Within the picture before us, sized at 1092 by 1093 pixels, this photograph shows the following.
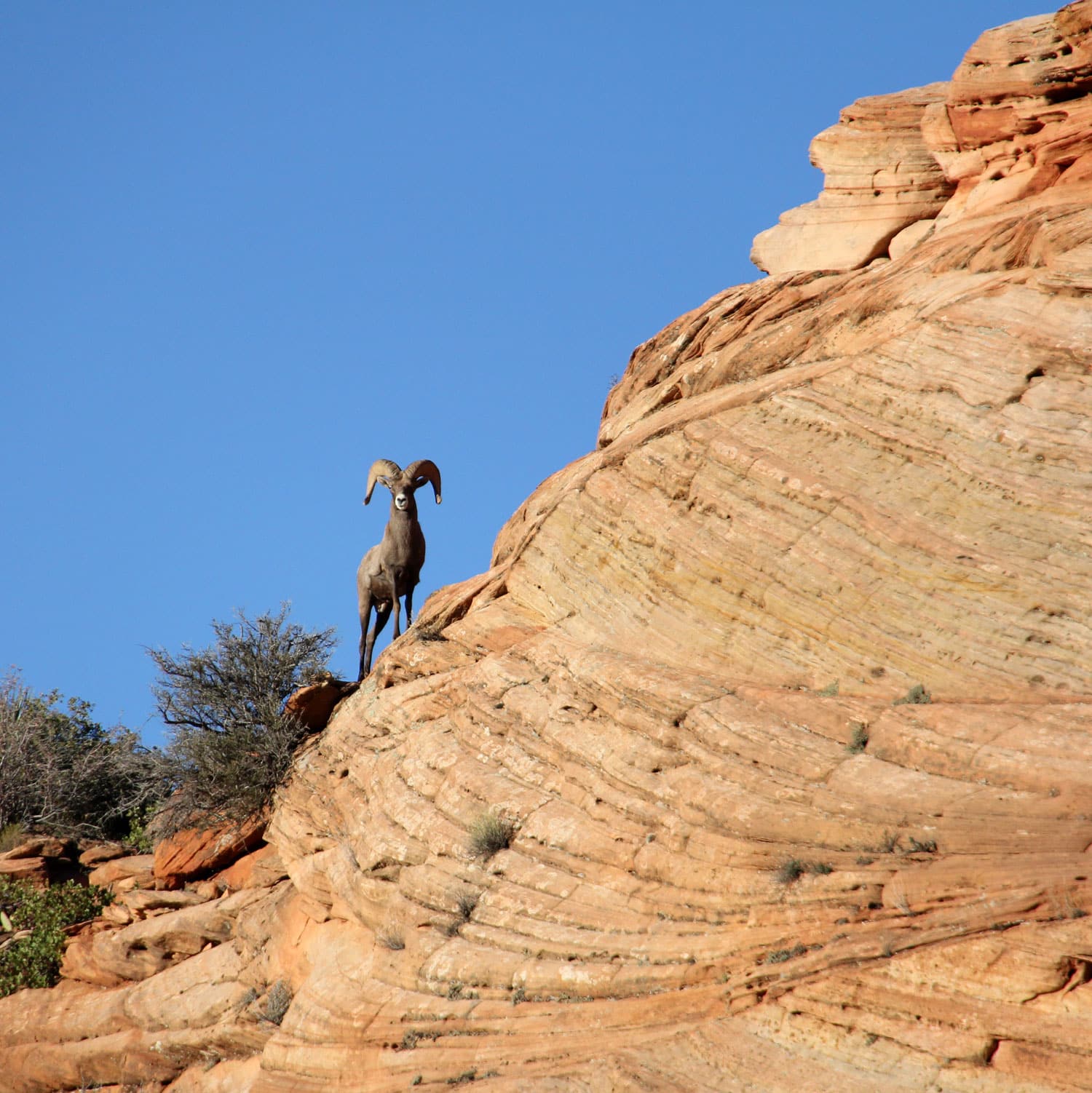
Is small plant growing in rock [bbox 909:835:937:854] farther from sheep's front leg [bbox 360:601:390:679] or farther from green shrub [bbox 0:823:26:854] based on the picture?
green shrub [bbox 0:823:26:854]

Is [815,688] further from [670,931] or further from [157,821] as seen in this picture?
[157,821]

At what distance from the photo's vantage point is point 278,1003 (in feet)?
45.1

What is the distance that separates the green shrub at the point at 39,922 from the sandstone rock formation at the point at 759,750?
1.81 feet

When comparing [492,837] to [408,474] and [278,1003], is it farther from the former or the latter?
[408,474]

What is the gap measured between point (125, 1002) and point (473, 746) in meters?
6.02

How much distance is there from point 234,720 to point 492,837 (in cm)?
778

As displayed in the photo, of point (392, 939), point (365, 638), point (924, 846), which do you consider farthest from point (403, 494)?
point (924, 846)

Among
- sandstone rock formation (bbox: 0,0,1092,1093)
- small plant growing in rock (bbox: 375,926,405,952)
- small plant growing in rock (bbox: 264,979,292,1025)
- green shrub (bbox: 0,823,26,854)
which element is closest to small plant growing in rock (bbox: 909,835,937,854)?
sandstone rock formation (bbox: 0,0,1092,1093)

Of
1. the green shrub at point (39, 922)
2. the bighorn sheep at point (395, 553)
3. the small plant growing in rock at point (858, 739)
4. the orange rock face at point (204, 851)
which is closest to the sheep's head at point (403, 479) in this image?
the bighorn sheep at point (395, 553)

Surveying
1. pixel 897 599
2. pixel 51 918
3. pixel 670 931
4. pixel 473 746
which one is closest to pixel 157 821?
pixel 51 918

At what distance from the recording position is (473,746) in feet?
43.5

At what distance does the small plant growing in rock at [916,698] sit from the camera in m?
10.7

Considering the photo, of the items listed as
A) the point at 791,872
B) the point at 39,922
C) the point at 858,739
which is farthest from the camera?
the point at 39,922

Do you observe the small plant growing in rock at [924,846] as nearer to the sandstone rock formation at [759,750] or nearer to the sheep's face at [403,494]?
the sandstone rock formation at [759,750]
